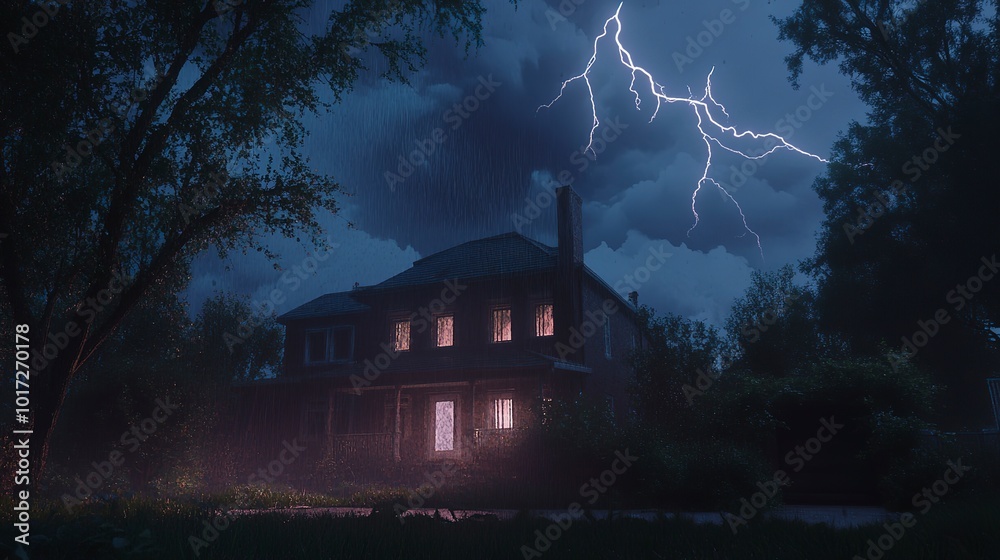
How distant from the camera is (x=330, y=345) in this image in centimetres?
2744

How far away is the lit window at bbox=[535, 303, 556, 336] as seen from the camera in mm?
22703

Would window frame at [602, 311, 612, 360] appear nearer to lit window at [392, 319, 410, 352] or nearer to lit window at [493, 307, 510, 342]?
lit window at [493, 307, 510, 342]

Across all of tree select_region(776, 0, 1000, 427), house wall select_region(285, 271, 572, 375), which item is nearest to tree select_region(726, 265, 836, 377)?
tree select_region(776, 0, 1000, 427)

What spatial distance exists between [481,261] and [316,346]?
8.76 metres

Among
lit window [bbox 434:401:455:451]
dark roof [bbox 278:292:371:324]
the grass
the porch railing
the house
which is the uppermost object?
dark roof [bbox 278:292:371:324]

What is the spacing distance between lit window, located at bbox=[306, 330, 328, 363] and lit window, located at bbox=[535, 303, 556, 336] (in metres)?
10.2

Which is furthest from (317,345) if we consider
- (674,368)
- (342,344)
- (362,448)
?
(674,368)

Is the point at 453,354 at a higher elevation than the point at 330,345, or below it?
below

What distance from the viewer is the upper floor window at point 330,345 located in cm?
2697

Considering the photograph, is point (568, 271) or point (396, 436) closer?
point (396, 436)

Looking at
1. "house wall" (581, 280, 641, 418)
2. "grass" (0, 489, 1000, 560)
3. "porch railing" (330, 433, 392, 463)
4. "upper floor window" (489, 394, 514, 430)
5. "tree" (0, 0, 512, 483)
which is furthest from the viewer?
"house wall" (581, 280, 641, 418)

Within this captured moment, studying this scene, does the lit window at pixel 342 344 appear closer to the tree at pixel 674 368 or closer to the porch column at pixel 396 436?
the porch column at pixel 396 436

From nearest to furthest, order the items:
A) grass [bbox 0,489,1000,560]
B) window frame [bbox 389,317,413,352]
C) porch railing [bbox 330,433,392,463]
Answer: grass [bbox 0,489,1000,560]
porch railing [bbox 330,433,392,463]
window frame [bbox 389,317,413,352]

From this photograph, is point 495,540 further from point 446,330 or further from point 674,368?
point 446,330
